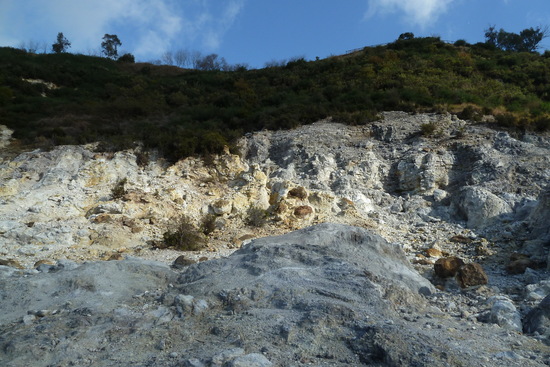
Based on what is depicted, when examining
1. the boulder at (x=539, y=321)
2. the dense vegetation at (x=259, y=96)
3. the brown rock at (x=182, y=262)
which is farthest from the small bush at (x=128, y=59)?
the boulder at (x=539, y=321)

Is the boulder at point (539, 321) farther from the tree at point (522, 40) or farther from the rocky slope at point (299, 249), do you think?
the tree at point (522, 40)

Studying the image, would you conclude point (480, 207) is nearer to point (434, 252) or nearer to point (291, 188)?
point (434, 252)

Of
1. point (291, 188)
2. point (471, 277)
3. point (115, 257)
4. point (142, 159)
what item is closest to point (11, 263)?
point (115, 257)

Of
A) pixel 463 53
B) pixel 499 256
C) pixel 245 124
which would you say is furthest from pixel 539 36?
pixel 499 256

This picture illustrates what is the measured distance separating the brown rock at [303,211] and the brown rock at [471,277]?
4405 millimetres

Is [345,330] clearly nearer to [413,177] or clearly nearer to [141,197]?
[141,197]

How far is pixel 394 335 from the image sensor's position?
11.6 ft

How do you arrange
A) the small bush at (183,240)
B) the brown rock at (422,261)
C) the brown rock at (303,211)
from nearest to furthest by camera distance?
1. the brown rock at (422,261)
2. the small bush at (183,240)
3. the brown rock at (303,211)

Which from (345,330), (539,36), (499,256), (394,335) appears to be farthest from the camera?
(539,36)

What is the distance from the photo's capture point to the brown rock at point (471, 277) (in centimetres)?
559

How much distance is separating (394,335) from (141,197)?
7861mm

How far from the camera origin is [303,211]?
9.72 meters

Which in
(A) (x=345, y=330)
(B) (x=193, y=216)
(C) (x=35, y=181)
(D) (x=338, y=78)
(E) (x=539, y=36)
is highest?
(E) (x=539, y=36)

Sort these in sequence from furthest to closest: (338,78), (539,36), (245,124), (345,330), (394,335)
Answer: (539,36)
(338,78)
(245,124)
(345,330)
(394,335)
